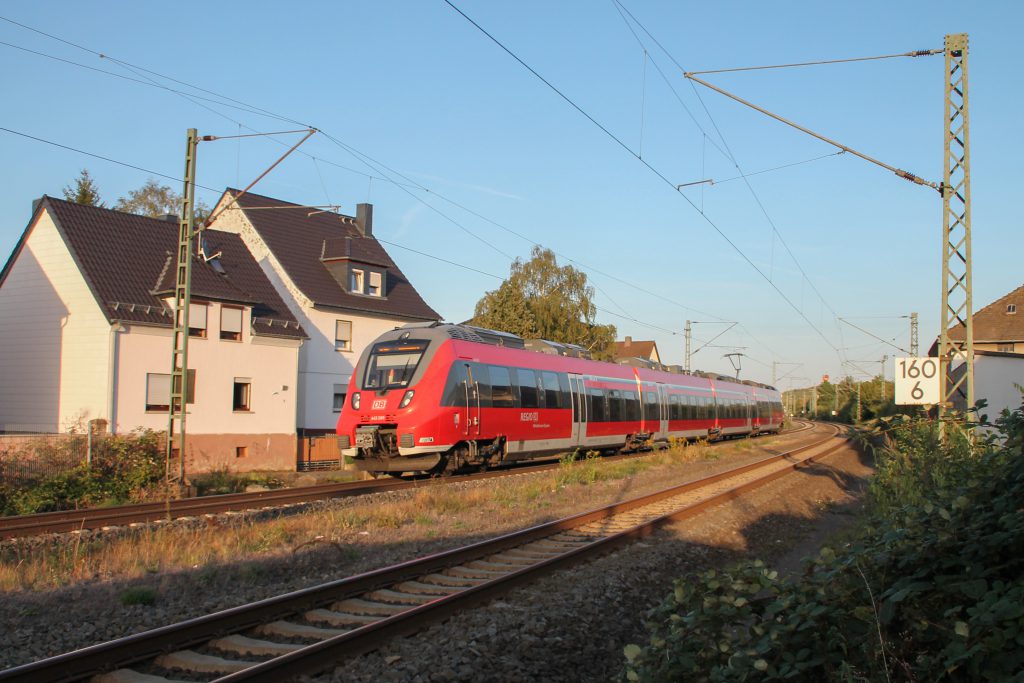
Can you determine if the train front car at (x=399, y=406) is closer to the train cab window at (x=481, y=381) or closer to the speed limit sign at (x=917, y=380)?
the train cab window at (x=481, y=381)

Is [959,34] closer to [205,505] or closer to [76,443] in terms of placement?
[205,505]

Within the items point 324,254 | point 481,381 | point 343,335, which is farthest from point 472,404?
point 324,254

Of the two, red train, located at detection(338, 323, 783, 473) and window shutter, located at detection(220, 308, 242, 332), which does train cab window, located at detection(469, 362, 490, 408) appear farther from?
window shutter, located at detection(220, 308, 242, 332)

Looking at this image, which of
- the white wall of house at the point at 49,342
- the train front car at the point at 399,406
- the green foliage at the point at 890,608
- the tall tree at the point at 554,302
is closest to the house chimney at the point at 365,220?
the tall tree at the point at 554,302

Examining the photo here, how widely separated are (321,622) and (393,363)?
11953 mm

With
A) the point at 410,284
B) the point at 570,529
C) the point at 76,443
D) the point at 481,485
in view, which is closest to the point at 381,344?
the point at 481,485

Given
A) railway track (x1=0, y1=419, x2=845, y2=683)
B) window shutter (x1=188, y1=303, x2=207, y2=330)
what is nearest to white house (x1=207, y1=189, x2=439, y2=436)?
window shutter (x1=188, y1=303, x2=207, y2=330)

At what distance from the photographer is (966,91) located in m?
14.6

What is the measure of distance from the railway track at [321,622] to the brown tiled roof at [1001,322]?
47667mm

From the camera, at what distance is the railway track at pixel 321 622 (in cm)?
549

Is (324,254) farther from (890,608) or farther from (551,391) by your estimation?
(890,608)

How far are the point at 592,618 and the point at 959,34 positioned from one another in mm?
12789

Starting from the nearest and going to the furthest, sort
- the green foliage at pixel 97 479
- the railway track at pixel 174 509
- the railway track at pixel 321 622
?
the railway track at pixel 321 622
the railway track at pixel 174 509
the green foliage at pixel 97 479

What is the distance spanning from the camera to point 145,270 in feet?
90.2
